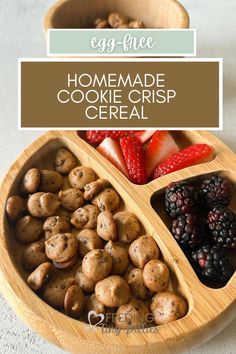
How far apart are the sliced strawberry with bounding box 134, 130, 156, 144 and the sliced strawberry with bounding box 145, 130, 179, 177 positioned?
0.01 metres

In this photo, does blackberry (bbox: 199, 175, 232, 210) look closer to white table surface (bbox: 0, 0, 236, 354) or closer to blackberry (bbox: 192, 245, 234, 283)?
blackberry (bbox: 192, 245, 234, 283)

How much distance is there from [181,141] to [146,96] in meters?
0.14

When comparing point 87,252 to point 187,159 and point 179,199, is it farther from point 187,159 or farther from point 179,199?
point 187,159

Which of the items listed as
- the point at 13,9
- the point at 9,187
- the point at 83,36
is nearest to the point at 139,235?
the point at 9,187

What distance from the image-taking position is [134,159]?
3.50 feet

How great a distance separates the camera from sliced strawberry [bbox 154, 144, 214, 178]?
3.46 ft

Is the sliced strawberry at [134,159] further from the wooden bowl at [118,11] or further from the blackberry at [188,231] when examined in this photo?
the wooden bowl at [118,11]

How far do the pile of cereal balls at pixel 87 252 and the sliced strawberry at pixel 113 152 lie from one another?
A: 0.05 m

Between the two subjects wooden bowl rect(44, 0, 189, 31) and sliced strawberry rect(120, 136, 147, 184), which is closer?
sliced strawberry rect(120, 136, 147, 184)

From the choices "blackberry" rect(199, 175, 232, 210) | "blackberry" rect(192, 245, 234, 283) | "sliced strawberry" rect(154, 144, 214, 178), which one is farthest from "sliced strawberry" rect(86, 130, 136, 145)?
"blackberry" rect(192, 245, 234, 283)

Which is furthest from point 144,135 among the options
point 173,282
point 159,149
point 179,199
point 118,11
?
point 118,11

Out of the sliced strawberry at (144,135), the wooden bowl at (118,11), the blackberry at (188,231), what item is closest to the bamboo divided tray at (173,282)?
the blackberry at (188,231)

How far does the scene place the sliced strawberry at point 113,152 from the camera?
1.07 metres

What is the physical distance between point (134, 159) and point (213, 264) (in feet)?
1.02
